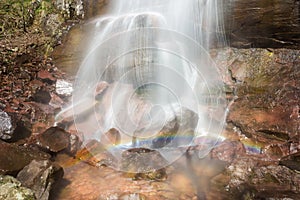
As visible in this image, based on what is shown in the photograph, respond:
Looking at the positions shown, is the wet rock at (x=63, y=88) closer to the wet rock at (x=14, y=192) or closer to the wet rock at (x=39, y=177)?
the wet rock at (x=39, y=177)

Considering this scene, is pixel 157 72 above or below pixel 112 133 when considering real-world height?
above

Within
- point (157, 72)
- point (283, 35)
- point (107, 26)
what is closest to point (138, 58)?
point (157, 72)

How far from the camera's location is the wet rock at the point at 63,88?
798 cm

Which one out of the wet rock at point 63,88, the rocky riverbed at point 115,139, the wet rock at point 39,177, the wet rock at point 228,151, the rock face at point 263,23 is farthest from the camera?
the wet rock at point 63,88

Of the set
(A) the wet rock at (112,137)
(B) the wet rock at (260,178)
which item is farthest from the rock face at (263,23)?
(A) the wet rock at (112,137)

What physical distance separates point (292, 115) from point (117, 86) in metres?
4.09

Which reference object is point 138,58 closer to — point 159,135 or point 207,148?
point 159,135

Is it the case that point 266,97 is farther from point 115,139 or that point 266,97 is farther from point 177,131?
point 115,139

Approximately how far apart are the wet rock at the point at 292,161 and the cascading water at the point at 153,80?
4.73 ft

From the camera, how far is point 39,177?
4.43 meters

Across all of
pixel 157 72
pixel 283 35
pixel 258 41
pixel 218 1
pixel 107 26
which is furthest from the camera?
pixel 107 26

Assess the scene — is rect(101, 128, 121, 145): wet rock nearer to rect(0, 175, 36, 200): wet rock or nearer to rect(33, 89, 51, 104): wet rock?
rect(33, 89, 51, 104): wet rock

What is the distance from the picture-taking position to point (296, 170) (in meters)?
5.31

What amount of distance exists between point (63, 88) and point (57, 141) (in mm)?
2279
